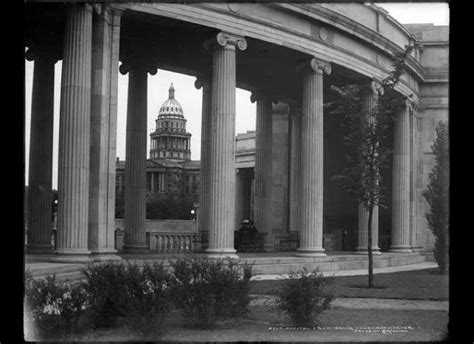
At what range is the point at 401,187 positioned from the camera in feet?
198

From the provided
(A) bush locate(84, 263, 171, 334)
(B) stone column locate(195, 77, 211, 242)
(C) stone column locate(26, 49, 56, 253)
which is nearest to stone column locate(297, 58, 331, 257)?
(B) stone column locate(195, 77, 211, 242)

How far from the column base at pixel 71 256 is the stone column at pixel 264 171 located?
2849 centimetres

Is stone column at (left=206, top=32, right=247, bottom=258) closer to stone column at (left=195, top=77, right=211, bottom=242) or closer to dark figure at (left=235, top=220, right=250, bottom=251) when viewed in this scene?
stone column at (left=195, top=77, right=211, bottom=242)

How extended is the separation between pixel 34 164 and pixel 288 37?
54.3ft

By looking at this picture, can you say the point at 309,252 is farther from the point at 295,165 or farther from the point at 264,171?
the point at 295,165

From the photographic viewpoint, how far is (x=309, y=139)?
46.5m

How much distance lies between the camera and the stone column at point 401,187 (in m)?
60.3

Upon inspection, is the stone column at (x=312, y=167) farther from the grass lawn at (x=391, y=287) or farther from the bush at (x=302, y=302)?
the bush at (x=302, y=302)

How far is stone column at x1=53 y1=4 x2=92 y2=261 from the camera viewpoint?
3064cm

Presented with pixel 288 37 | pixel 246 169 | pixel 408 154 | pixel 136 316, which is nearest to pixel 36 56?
pixel 288 37

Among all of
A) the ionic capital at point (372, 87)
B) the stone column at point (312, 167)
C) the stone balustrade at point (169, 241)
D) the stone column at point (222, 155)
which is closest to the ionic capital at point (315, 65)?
the stone column at point (312, 167)

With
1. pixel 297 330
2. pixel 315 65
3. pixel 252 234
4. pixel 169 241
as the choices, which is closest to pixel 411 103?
pixel 252 234

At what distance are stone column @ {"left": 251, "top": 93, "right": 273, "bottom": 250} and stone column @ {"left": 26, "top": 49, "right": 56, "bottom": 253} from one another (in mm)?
20147
